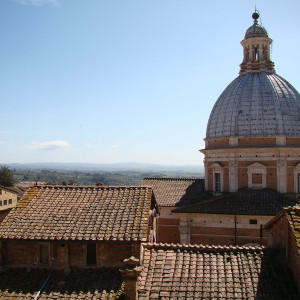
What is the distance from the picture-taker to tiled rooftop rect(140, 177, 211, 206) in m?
33.4

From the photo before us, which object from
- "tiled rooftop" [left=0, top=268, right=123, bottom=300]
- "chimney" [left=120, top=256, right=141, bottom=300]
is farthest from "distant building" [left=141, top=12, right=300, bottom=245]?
→ "chimney" [left=120, top=256, right=141, bottom=300]

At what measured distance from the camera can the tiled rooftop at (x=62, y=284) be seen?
14250 mm

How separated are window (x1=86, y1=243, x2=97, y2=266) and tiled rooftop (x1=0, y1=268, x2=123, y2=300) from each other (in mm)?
305

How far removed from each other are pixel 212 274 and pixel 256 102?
21500 mm

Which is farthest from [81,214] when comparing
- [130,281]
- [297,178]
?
[297,178]

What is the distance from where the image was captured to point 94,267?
1576cm

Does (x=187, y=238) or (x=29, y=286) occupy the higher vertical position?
(x=29, y=286)

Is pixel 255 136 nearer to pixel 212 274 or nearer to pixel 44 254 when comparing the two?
pixel 212 274

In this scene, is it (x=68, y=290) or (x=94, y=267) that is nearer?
(x=68, y=290)

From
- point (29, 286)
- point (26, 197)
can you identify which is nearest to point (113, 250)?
point (29, 286)

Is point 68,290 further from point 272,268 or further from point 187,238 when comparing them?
point 187,238

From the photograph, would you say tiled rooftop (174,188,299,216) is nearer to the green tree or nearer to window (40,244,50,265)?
window (40,244,50,265)

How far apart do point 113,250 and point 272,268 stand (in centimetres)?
574

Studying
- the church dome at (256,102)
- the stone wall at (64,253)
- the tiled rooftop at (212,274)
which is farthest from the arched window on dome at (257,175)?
the stone wall at (64,253)
